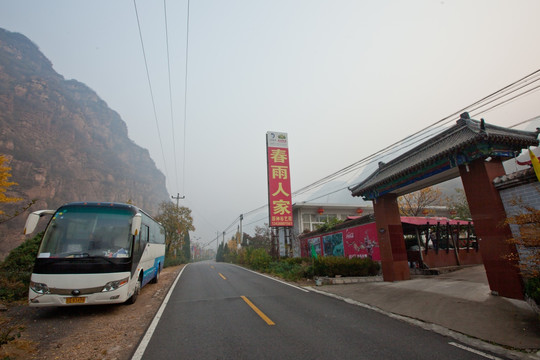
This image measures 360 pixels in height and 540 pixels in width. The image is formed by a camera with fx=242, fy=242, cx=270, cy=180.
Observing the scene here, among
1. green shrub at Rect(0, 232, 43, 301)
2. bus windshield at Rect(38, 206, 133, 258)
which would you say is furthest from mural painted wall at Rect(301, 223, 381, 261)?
green shrub at Rect(0, 232, 43, 301)

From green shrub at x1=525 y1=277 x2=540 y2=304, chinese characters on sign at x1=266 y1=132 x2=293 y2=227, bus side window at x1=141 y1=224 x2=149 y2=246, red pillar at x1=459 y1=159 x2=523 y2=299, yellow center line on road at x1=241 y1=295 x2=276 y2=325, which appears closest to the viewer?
green shrub at x1=525 y1=277 x2=540 y2=304

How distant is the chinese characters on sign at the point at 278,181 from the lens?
62.7 ft

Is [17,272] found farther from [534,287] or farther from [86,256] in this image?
[534,287]

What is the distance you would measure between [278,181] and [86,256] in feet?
48.1

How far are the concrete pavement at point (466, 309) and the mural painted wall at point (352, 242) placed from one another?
5.48m

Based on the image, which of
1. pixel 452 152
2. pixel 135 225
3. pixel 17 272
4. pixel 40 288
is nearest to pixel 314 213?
pixel 452 152

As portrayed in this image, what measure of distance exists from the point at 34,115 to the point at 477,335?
338ft

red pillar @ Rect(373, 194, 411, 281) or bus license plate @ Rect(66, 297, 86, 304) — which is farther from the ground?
red pillar @ Rect(373, 194, 411, 281)

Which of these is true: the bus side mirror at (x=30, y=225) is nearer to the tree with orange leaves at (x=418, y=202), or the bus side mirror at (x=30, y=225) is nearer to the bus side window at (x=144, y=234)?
the bus side window at (x=144, y=234)

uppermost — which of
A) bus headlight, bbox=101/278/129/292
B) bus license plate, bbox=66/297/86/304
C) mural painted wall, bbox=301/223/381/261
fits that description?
mural painted wall, bbox=301/223/381/261

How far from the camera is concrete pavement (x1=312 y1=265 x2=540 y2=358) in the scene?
4.66 meters

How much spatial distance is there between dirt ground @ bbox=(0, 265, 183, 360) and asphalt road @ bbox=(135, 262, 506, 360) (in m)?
0.53

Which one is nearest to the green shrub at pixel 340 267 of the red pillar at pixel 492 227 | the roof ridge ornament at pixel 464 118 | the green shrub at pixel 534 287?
the red pillar at pixel 492 227

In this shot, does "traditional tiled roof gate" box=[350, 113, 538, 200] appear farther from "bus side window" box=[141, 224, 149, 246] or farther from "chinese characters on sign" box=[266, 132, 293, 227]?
"bus side window" box=[141, 224, 149, 246]
